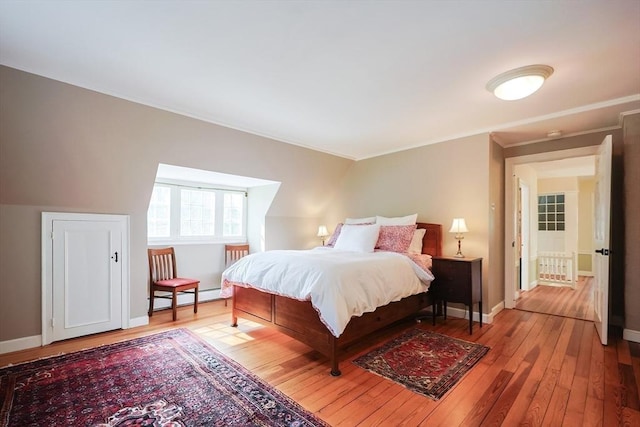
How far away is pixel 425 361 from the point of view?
260cm

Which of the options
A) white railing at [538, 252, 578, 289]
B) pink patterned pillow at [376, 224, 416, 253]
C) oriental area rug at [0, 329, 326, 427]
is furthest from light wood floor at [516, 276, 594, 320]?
oriental area rug at [0, 329, 326, 427]

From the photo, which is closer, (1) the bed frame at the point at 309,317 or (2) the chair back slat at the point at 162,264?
(1) the bed frame at the point at 309,317

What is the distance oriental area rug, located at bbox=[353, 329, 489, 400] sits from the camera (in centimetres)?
225

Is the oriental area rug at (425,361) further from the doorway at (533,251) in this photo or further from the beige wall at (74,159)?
the beige wall at (74,159)

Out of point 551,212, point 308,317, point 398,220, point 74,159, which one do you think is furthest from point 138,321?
point 551,212

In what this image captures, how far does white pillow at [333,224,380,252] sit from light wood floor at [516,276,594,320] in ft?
7.92

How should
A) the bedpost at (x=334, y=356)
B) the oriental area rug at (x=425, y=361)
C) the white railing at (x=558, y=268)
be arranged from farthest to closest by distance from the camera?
the white railing at (x=558, y=268), the bedpost at (x=334, y=356), the oriental area rug at (x=425, y=361)

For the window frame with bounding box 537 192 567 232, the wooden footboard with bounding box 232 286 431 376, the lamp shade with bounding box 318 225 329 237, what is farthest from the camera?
A: the window frame with bounding box 537 192 567 232

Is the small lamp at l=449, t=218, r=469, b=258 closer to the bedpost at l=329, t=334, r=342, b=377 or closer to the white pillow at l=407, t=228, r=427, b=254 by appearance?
the white pillow at l=407, t=228, r=427, b=254

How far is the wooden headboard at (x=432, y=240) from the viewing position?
408 centimetres

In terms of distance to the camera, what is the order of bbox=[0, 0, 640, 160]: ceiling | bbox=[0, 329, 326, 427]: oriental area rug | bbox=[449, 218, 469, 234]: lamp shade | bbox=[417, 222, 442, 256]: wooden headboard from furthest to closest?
bbox=[417, 222, 442, 256]: wooden headboard
bbox=[449, 218, 469, 234]: lamp shade
bbox=[0, 329, 326, 427]: oriental area rug
bbox=[0, 0, 640, 160]: ceiling

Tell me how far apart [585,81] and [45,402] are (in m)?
Answer: 4.66

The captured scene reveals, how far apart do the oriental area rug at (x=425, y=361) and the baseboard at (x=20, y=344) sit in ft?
9.86

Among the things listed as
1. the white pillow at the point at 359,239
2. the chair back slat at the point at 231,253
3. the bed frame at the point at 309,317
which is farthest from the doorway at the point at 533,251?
the chair back slat at the point at 231,253
